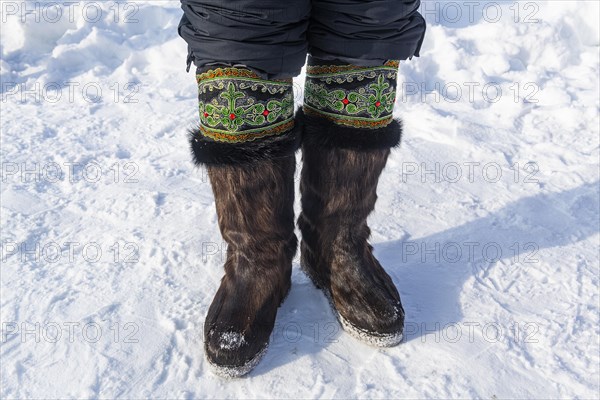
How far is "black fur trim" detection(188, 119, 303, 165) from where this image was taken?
125 centimetres

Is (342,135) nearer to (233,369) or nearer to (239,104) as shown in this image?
(239,104)

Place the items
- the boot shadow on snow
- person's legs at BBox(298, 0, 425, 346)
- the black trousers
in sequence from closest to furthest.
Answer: the black trousers → person's legs at BBox(298, 0, 425, 346) → the boot shadow on snow

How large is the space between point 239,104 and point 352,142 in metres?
0.28

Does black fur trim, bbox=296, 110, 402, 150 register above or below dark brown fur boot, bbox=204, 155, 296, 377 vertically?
above

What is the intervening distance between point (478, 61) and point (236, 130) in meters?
2.19

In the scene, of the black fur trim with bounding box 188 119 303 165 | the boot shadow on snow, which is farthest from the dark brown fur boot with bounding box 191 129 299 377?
the boot shadow on snow

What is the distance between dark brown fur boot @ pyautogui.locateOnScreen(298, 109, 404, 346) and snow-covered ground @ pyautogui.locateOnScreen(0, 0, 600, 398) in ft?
0.23

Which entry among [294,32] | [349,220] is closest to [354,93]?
[294,32]

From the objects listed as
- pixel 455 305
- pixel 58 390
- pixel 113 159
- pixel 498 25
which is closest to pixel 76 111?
pixel 113 159

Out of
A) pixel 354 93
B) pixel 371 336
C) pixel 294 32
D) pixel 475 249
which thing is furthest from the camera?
pixel 475 249

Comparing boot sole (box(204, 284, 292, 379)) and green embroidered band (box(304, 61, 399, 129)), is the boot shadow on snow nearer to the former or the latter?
boot sole (box(204, 284, 292, 379))

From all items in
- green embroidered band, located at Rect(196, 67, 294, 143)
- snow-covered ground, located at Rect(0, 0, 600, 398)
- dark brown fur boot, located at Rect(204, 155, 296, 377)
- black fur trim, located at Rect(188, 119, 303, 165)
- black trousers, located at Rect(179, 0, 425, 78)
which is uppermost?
black trousers, located at Rect(179, 0, 425, 78)

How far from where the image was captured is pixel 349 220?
1472 mm

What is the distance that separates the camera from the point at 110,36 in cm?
314
